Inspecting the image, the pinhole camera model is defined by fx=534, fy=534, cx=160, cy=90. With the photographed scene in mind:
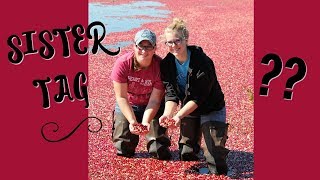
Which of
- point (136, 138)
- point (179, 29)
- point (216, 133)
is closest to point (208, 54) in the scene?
point (136, 138)

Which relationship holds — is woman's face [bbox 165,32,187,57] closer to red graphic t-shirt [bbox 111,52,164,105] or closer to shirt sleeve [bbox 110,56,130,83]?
red graphic t-shirt [bbox 111,52,164,105]

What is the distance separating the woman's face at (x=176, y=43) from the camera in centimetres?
672

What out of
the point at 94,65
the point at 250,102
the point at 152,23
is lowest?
the point at 250,102

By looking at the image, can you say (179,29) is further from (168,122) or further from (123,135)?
(123,135)

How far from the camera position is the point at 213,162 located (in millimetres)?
7105

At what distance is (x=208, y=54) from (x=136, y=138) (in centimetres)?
876

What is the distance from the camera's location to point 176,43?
22.2 ft

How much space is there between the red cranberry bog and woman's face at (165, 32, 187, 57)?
5.48 ft

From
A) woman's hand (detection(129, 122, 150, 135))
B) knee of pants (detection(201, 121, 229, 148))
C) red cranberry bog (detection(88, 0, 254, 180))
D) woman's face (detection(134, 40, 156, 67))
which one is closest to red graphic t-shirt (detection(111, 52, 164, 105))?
woman's face (detection(134, 40, 156, 67))

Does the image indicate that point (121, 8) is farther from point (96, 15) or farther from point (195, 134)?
point (195, 134)

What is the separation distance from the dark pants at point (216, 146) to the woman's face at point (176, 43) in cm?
107

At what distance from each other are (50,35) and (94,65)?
26.0ft

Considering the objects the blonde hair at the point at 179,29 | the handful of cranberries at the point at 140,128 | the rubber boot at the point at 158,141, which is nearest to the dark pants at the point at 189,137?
the rubber boot at the point at 158,141

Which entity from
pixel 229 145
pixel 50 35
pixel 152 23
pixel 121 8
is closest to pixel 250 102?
pixel 229 145
